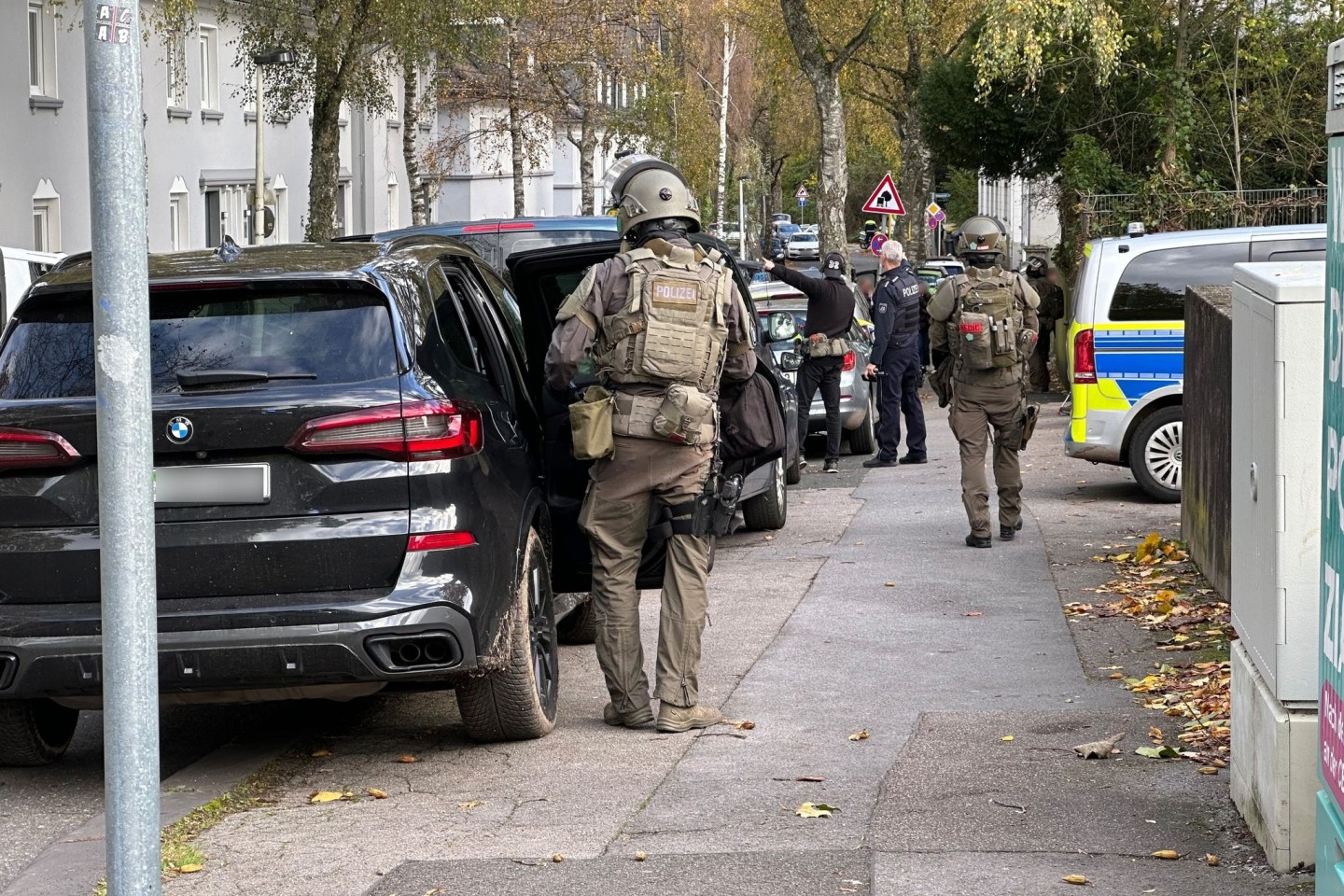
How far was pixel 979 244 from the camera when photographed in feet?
37.1

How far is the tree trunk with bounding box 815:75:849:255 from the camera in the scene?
2898cm

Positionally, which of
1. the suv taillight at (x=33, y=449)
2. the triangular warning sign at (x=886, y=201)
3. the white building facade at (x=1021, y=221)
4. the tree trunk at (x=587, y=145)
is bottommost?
the suv taillight at (x=33, y=449)

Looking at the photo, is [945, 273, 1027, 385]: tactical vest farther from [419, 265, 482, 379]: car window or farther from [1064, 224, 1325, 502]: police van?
[419, 265, 482, 379]: car window

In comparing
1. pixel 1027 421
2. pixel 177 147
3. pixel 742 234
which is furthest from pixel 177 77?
pixel 742 234

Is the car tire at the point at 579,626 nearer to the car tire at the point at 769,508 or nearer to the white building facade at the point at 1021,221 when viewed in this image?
the car tire at the point at 769,508

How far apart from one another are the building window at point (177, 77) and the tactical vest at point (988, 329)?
21.6 meters

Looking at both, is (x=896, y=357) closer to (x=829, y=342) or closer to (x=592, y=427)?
(x=829, y=342)

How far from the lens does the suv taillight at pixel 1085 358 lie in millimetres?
13172

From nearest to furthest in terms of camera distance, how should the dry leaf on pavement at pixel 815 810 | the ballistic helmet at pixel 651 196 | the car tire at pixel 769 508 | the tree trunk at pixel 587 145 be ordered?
the dry leaf on pavement at pixel 815 810, the ballistic helmet at pixel 651 196, the car tire at pixel 769 508, the tree trunk at pixel 587 145

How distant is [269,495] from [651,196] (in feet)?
5.96

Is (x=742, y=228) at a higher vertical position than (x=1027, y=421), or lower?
higher

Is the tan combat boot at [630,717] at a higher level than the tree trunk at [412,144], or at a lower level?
lower

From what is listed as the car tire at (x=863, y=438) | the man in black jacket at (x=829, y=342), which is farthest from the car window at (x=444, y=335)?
the car tire at (x=863, y=438)

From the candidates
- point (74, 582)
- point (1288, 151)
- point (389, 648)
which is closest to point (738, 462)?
point (389, 648)
